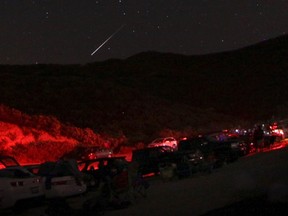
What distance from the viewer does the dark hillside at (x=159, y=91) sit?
60375 mm

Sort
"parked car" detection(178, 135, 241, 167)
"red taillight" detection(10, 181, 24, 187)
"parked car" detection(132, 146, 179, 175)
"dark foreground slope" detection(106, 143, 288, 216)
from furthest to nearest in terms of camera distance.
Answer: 1. "parked car" detection(178, 135, 241, 167)
2. "parked car" detection(132, 146, 179, 175)
3. "red taillight" detection(10, 181, 24, 187)
4. "dark foreground slope" detection(106, 143, 288, 216)

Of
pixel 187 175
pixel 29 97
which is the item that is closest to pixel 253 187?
pixel 187 175

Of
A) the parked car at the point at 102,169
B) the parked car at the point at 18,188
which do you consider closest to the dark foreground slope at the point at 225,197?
the parked car at the point at 18,188

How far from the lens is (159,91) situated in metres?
86.3

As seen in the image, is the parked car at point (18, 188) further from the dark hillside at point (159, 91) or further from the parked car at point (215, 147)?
the dark hillside at point (159, 91)

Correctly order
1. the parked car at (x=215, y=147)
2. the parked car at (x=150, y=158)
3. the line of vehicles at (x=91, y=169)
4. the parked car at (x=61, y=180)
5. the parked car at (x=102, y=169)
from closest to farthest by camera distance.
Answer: the line of vehicles at (x=91, y=169) → the parked car at (x=61, y=180) → the parked car at (x=102, y=169) → the parked car at (x=150, y=158) → the parked car at (x=215, y=147)

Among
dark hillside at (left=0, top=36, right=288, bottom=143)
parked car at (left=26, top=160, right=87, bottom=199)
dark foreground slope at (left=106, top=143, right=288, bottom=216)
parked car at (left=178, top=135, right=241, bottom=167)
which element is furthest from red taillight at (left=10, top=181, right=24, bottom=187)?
dark hillside at (left=0, top=36, right=288, bottom=143)

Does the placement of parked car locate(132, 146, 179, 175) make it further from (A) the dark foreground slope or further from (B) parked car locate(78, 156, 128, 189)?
(A) the dark foreground slope

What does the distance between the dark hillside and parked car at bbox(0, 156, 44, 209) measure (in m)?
39.5

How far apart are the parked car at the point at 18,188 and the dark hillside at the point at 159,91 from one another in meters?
39.5

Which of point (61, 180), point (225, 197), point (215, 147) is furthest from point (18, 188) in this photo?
point (215, 147)

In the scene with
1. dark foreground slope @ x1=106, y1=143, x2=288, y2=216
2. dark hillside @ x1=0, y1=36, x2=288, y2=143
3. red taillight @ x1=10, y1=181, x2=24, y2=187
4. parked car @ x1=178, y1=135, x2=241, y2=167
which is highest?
dark hillside @ x1=0, y1=36, x2=288, y2=143

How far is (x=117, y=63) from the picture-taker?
4692 inches

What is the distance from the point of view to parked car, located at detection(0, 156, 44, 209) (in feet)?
45.0
